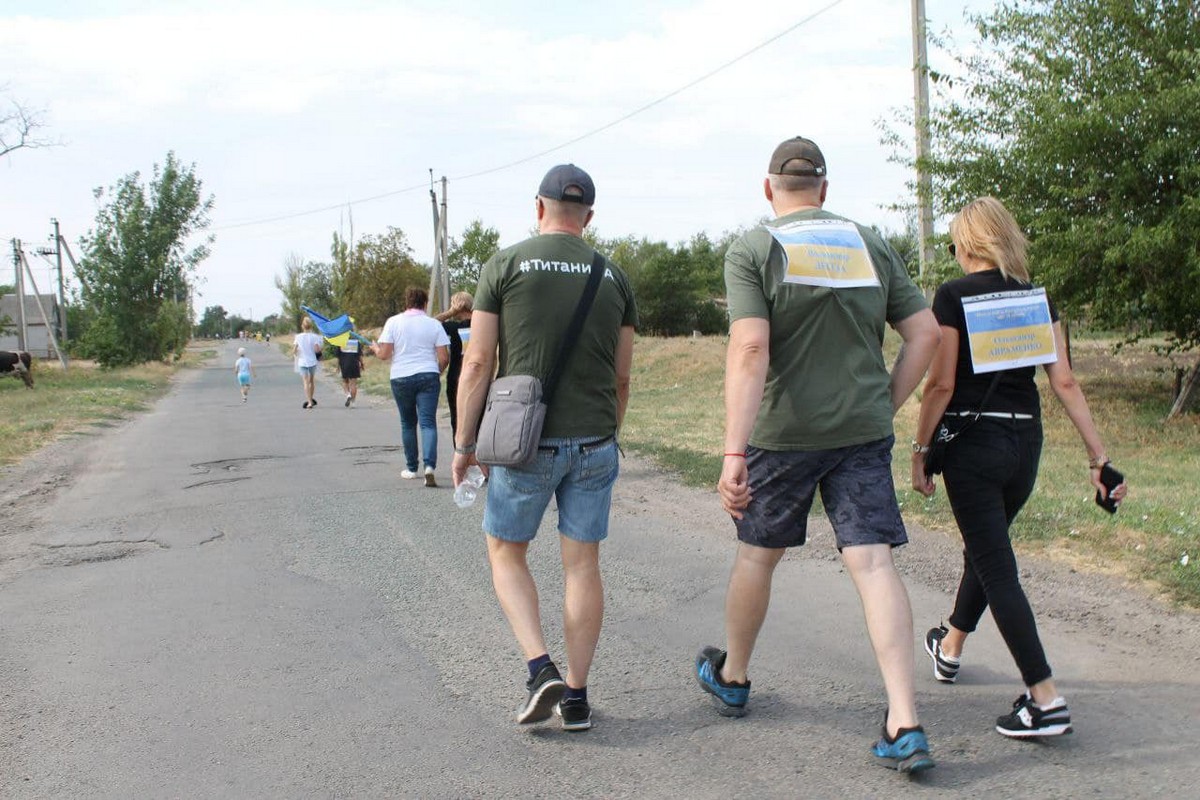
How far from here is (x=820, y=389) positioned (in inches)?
132

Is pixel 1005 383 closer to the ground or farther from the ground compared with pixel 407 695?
farther from the ground

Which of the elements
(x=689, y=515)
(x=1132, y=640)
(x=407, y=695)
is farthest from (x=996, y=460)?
(x=689, y=515)

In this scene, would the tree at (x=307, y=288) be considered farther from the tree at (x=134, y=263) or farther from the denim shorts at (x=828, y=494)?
the denim shorts at (x=828, y=494)

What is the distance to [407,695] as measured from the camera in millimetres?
4020

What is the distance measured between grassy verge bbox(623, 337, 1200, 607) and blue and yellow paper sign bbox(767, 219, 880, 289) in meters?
2.79

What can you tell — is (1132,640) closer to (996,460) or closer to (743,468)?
(996,460)

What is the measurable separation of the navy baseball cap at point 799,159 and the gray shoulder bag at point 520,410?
2.38 ft

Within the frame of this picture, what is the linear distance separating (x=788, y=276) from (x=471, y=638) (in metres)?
2.35

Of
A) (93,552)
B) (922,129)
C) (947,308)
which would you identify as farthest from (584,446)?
(922,129)

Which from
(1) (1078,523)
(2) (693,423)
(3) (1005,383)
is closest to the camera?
(3) (1005,383)

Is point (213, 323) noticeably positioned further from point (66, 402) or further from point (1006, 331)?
point (1006, 331)

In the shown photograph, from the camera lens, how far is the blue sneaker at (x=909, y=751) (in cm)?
310

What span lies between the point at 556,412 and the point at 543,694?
3.19ft

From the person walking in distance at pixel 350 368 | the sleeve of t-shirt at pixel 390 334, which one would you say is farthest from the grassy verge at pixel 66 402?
the sleeve of t-shirt at pixel 390 334
